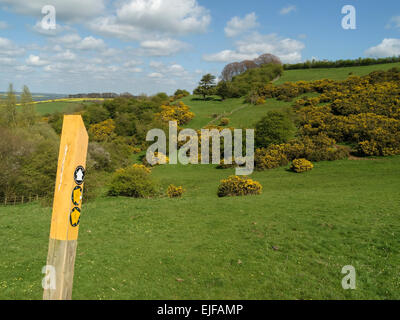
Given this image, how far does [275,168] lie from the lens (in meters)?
39.0

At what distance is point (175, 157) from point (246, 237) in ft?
132

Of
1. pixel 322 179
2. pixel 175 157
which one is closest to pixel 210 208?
pixel 322 179

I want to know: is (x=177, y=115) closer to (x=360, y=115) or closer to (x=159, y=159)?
(x=159, y=159)

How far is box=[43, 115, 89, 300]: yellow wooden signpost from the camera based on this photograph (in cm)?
361

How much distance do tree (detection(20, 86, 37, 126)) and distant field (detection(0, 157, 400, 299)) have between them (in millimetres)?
41840

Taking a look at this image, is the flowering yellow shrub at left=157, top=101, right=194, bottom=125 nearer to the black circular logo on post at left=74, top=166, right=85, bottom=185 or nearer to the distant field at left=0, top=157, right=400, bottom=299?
the distant field at left=0, top=157, right=400, bottom=299

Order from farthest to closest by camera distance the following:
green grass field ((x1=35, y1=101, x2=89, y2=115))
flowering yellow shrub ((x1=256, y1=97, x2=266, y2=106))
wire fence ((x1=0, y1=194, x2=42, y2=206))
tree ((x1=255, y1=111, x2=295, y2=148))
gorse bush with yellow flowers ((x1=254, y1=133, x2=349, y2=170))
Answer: green grass field ((x1=35, y1=101, x2=89, y2=115)), flowering yellow shrub ((x1=256, y1=97, x2=266, y2=106)), tree ((x1=255, y1=111, x2=295, y2=148)), gorse bush with yellow flowers ((x1=254, y1=133, x2=349, y2=170)), wire fence ((x1=0, y1=194, x2=42, y2=206))

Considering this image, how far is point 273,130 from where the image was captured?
4591cm

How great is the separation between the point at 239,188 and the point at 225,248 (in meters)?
13.8

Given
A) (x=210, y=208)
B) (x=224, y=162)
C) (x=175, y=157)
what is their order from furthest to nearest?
(x=175, y=157), (x=224, y=162), (x=210, y=208)

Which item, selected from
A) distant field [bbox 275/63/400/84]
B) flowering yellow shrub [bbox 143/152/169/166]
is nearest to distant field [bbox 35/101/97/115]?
flowering yellow shrub [bbox 143/152/169/166]

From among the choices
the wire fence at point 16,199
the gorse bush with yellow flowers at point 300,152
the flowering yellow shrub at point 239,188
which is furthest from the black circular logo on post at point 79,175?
the gorse bush with yellow flowers at point 300,152

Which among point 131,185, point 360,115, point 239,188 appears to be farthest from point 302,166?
point 131,185
